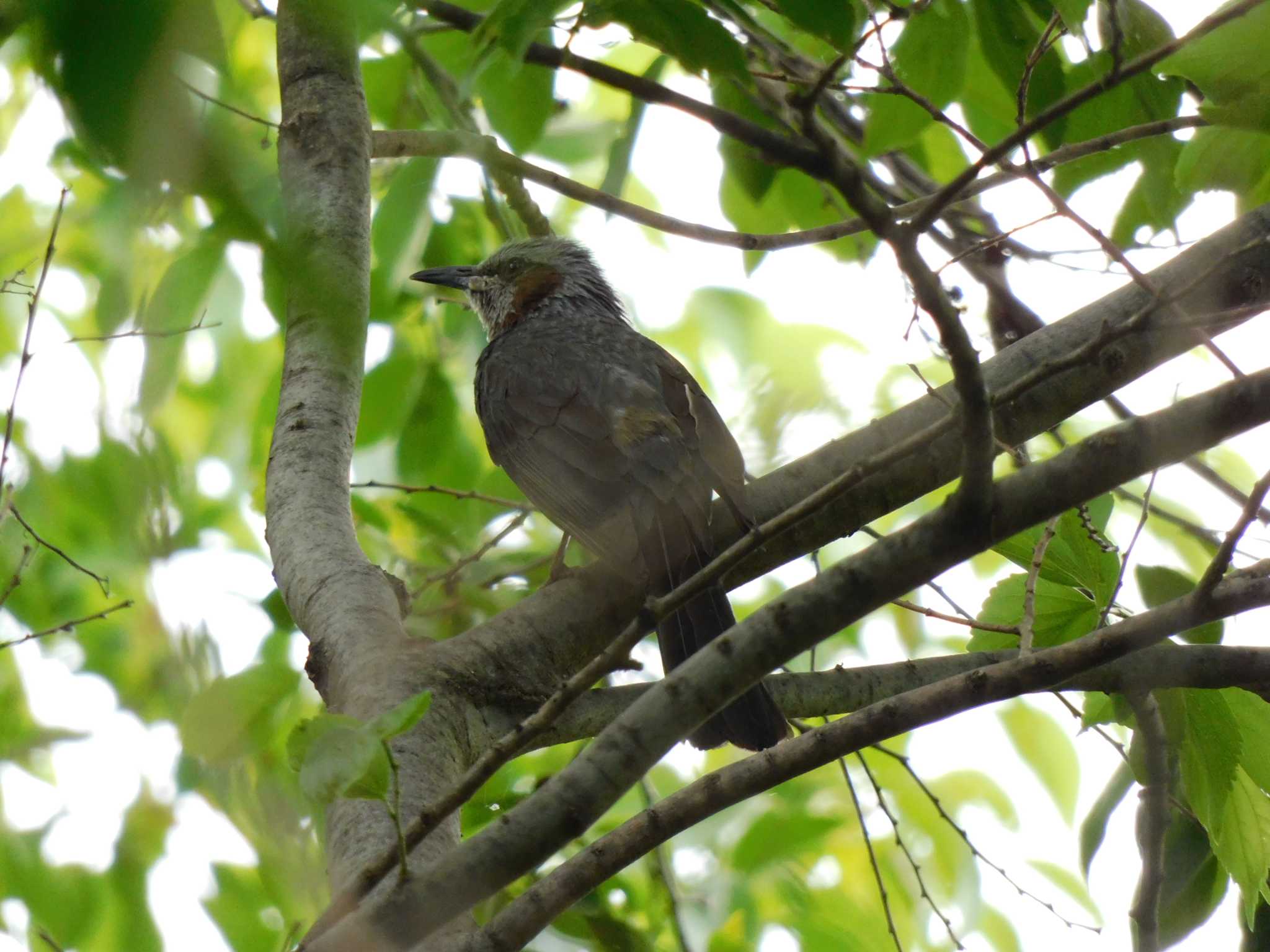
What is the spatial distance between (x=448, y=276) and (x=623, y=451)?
1.77 meters

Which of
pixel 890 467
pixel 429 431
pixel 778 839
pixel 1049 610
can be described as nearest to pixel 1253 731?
pixel 1049 610

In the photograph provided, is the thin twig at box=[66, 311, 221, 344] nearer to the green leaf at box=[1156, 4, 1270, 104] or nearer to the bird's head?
the green leaf at box=[1156, 4, 1270, 104]

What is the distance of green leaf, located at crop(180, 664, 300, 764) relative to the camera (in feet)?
7.03

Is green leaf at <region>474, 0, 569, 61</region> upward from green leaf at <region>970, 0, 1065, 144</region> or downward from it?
downward

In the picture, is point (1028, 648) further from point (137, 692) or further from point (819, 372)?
point (819, 372)

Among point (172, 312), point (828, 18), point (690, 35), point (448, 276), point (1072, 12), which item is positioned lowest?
point (172, 312)

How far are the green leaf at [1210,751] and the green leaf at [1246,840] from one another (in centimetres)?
5

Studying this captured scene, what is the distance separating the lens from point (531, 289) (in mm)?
6020

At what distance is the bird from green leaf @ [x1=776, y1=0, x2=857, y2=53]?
1718 mm

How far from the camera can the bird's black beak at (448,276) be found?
5.25 meters

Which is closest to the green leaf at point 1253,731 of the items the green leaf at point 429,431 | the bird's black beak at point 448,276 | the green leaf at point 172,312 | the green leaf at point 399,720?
the green leaf at point 399,720

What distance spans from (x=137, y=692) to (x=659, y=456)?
180cm

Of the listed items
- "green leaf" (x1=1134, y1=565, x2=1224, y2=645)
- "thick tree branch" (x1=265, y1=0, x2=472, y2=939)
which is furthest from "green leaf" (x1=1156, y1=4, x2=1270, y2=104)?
"thick tree branch" (x1=265, y1=0, x2=472, y2=939)

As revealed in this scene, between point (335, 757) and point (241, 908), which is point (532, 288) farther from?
point (335, 757)
